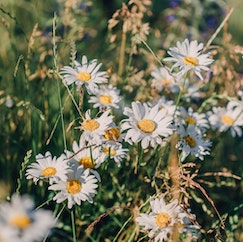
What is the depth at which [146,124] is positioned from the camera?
1.57 m

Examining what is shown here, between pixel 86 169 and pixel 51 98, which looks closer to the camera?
pixel 86 169

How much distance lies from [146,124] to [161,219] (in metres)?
0.31

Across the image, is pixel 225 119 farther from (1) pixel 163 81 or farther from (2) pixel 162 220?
(2) pixel 162 220

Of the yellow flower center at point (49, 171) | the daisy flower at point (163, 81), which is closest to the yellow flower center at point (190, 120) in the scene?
the daisy flower at point (163, 81)

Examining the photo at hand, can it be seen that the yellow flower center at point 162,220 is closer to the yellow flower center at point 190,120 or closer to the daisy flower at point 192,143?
the daisy flower at point 192,143

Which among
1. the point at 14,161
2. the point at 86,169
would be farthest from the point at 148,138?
the point at 14,161

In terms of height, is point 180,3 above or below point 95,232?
above

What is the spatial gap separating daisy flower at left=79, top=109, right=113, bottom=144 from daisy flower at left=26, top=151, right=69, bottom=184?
0.11 meters

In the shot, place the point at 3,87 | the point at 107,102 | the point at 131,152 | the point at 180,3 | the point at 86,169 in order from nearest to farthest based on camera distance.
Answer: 1. the point at 86,169
2. the point at 107,102
3. the point at 131,152
4. the point at 3,87
5. the point at 180,3

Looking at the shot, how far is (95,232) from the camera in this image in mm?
1855

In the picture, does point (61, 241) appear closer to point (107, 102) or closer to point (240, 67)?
point (107, 102)

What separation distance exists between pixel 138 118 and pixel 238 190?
2.99ft

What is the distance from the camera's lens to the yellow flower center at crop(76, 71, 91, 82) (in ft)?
5.35

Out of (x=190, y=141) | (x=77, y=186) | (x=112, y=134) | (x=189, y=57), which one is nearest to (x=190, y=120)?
(x=190, y=141)
